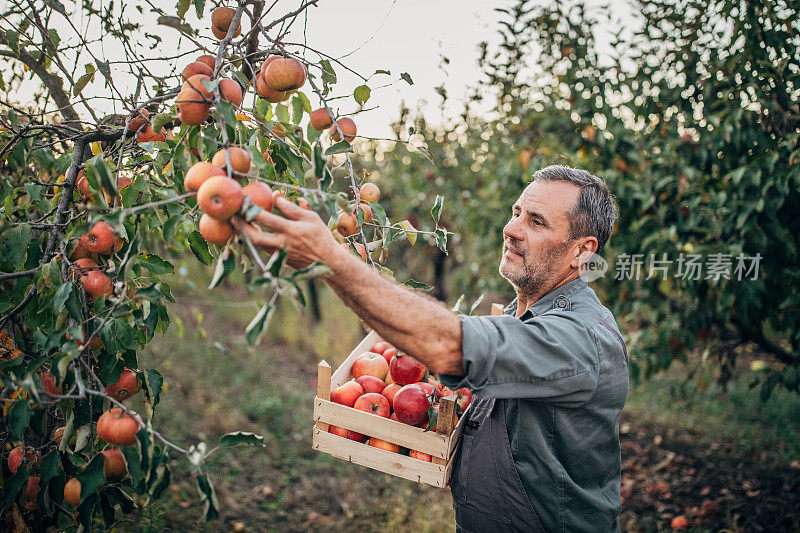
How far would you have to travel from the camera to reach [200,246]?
1.53m

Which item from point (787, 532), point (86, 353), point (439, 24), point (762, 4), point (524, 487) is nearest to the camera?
point (86, 353)

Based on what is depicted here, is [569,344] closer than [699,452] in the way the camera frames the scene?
Yes

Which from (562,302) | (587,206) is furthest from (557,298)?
(587,206)

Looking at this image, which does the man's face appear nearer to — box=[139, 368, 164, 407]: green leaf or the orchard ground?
box=[139, 368, 164, 407]: green leaf

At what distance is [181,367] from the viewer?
514 cm

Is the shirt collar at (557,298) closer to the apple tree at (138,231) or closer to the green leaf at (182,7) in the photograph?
the apple tree at (138,231)

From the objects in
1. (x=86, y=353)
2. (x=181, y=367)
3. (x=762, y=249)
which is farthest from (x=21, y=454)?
(x=181, y=367)

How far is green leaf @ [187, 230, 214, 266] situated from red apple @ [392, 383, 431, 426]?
68cm

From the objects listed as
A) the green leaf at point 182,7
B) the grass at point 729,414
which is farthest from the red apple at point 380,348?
the grass at point 729,414

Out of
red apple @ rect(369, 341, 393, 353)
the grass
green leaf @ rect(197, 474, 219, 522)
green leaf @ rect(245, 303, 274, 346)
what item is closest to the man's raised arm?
green leaf @ rect(245, 303, 274, 346)

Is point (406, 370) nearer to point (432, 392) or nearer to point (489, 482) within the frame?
point (432, 392)

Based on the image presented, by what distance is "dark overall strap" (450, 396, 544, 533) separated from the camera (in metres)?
1.52

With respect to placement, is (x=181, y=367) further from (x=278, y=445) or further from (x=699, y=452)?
(x=699, y=452)

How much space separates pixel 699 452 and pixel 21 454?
4351 millimetres
